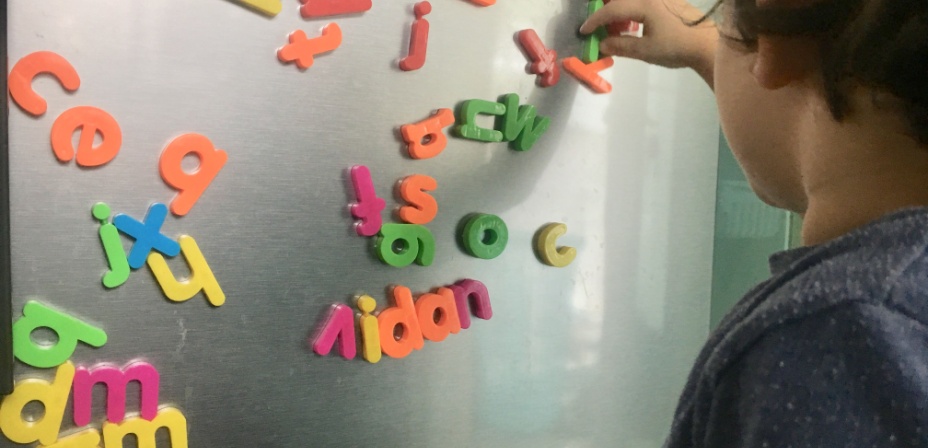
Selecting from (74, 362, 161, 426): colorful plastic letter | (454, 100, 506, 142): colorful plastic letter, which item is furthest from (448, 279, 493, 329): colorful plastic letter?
(74, 362, 161, 426): colorful plastic letter

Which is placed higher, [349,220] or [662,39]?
[662,39]

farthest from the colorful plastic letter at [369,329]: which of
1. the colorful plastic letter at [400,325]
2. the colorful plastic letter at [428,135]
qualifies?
the colorful plastic letter at [428,135]

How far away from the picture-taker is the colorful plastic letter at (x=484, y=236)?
516 millimetres

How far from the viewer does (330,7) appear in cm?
45

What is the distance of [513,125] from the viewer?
0.54 metres

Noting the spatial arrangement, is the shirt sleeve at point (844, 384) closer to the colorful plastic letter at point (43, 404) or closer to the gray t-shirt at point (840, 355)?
the gray t-shirt at point (840, 355)

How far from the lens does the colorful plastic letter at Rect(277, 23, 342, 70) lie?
A: 0.44 meters

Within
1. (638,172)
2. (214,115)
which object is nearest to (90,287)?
(214,115)

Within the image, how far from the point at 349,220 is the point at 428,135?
84 millimetres

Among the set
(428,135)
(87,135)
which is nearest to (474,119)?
(428,135)

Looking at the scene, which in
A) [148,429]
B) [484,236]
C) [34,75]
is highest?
[34,75]

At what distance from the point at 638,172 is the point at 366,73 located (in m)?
0.27

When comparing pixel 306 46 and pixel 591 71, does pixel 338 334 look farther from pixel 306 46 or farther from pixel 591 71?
pixel 591 71

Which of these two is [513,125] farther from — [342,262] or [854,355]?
[854,355]
